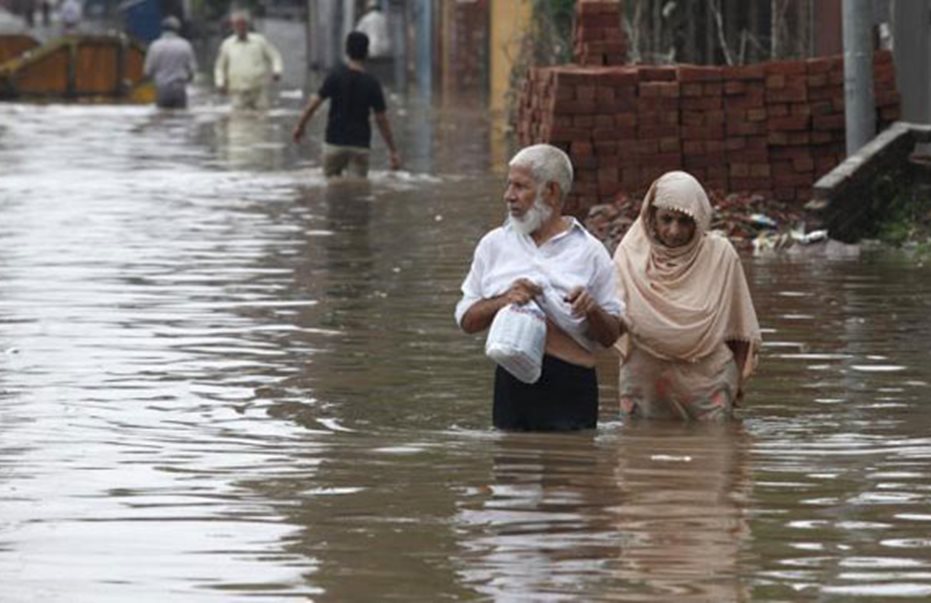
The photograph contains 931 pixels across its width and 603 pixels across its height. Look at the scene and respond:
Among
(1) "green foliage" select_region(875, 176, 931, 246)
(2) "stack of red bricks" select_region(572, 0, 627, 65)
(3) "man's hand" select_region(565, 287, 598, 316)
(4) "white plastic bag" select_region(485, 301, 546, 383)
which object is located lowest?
(1) "green foliage" select_region(875, 176, 931, 246)

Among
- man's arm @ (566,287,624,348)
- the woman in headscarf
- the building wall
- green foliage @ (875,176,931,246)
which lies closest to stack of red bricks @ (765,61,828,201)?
green foliage @ (875,176,931,246)

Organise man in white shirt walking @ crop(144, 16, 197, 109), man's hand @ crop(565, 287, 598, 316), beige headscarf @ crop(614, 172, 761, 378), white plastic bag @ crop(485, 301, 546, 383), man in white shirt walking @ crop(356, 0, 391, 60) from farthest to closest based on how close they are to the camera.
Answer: man in white shirt walking @ crop(356, 0, 391, 60) → man in white shirt walking @ crop(144, 16, 197, 109) → beige headscarf @ crop(614, 172, 761, 378) → man's hand @ crop(565, 287, 598, 316) → white plastic bag @ crop(485, 301, 546, 383)

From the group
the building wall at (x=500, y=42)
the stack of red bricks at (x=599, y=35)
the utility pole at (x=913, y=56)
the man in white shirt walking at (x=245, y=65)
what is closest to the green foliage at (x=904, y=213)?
the stack of red bricks at (x=599, y=35)

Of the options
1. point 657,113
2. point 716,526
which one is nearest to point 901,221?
point 657,113

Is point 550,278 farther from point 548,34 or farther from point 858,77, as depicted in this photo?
point 548,34

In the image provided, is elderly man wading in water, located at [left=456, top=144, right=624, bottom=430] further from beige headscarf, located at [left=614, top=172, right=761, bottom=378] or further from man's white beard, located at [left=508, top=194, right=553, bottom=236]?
beige headscarf, located at [left=614, top=172, right=761, bottom=378]

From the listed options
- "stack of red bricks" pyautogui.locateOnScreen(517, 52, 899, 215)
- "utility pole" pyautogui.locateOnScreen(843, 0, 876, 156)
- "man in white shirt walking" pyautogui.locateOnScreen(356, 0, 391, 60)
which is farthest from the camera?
"man in white shirt walking" pyautogui.locateOnScreen(356, 0, 391, 60)

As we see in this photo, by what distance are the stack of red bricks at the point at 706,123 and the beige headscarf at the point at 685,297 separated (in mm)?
8903

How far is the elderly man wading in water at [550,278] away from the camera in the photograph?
32.9 feet

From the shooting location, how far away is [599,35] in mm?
20766

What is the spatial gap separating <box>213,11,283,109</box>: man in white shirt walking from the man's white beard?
29942mm

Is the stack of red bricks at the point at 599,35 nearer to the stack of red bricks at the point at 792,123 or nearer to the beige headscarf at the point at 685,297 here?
the stack of red bricks at the point at 792,123

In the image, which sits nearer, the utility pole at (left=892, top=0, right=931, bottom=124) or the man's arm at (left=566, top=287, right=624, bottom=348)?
the man's arm at (left=566, top=287, right=624, bottom=348)

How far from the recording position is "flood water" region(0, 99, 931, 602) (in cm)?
803
